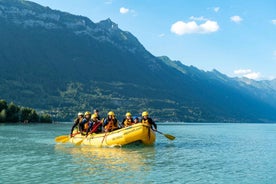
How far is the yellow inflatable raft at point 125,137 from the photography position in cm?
3431

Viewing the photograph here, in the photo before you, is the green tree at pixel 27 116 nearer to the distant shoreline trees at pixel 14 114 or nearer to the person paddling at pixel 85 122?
the distant shoreline trees at pixel 14 114

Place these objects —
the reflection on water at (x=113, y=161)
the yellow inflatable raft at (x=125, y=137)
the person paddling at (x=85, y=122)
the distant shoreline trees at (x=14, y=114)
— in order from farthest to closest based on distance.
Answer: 1. the distant shoreline trees at (x=14, y=114)
2. the person paddling at (x=85, y=122)
3. the yellow inflatable raft at (x=125, y=137)
4. the reflection on water at (x=113, y=161)

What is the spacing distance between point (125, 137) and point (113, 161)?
Answer: 7961 mm

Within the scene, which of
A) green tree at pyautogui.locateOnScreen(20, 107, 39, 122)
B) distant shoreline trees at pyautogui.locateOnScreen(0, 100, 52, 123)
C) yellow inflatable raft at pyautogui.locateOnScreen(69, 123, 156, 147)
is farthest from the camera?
green tree at pyautogui.locateOnScreen(20, 107, 39, 122)

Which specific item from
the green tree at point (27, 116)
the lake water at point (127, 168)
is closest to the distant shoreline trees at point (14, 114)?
the green tree at point (27, 116)

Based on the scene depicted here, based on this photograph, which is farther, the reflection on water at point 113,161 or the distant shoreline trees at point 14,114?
the distant shoreline trees at point 14,114

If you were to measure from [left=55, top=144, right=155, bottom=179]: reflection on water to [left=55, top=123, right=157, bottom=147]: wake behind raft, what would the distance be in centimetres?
88

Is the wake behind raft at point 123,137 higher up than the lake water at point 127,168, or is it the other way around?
the wake behind raft at point 123,137

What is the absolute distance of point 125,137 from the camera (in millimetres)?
34469

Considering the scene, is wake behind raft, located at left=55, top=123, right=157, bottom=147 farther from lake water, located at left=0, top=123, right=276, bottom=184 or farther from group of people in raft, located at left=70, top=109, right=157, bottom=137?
lake water, located at left=0, top=123, right=276, bottom=184

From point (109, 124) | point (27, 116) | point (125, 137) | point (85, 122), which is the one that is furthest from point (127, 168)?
point (27, 116)

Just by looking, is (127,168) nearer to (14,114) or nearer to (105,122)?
(105,122)

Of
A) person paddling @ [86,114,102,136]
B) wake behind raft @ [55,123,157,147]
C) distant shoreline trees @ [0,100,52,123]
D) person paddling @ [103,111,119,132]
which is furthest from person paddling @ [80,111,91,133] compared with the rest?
distant shoreline trees @ [0,100,52,123]

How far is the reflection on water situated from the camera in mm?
22423
